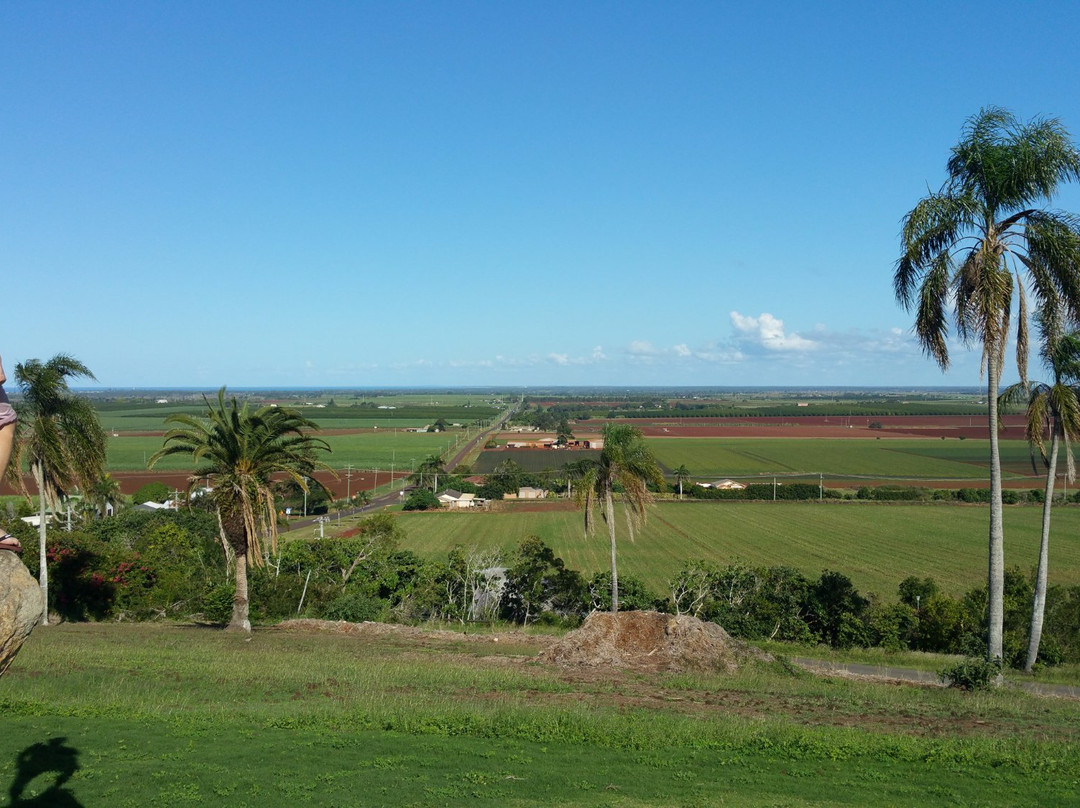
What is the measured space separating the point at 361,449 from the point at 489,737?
125900 millimetres

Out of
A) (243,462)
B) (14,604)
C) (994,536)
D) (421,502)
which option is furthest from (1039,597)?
(421,502)

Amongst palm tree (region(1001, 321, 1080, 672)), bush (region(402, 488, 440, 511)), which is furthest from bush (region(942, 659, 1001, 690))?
bush (region(402, 488, 440, 511))

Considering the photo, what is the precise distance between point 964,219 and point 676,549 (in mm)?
40173

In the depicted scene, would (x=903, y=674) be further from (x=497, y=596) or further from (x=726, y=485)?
(x=726, y=485)

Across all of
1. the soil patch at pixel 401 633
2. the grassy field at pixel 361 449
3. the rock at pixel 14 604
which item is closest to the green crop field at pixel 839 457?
the grassy field at pixel 361 449

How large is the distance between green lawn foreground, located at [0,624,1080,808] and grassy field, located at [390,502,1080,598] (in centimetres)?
2669

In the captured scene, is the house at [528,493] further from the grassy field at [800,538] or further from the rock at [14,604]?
the rock at [14,604]

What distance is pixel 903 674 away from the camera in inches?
739

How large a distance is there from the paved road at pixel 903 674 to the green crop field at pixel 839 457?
7630cm

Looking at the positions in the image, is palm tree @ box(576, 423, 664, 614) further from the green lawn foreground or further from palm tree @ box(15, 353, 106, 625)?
palm tree @ box(15, 353, 106, 625)

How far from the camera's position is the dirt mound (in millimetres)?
17266

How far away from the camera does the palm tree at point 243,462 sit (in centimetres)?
1962

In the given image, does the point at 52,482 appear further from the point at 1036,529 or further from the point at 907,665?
the point at 1036,529

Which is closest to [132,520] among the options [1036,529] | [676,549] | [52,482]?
[52,482]
